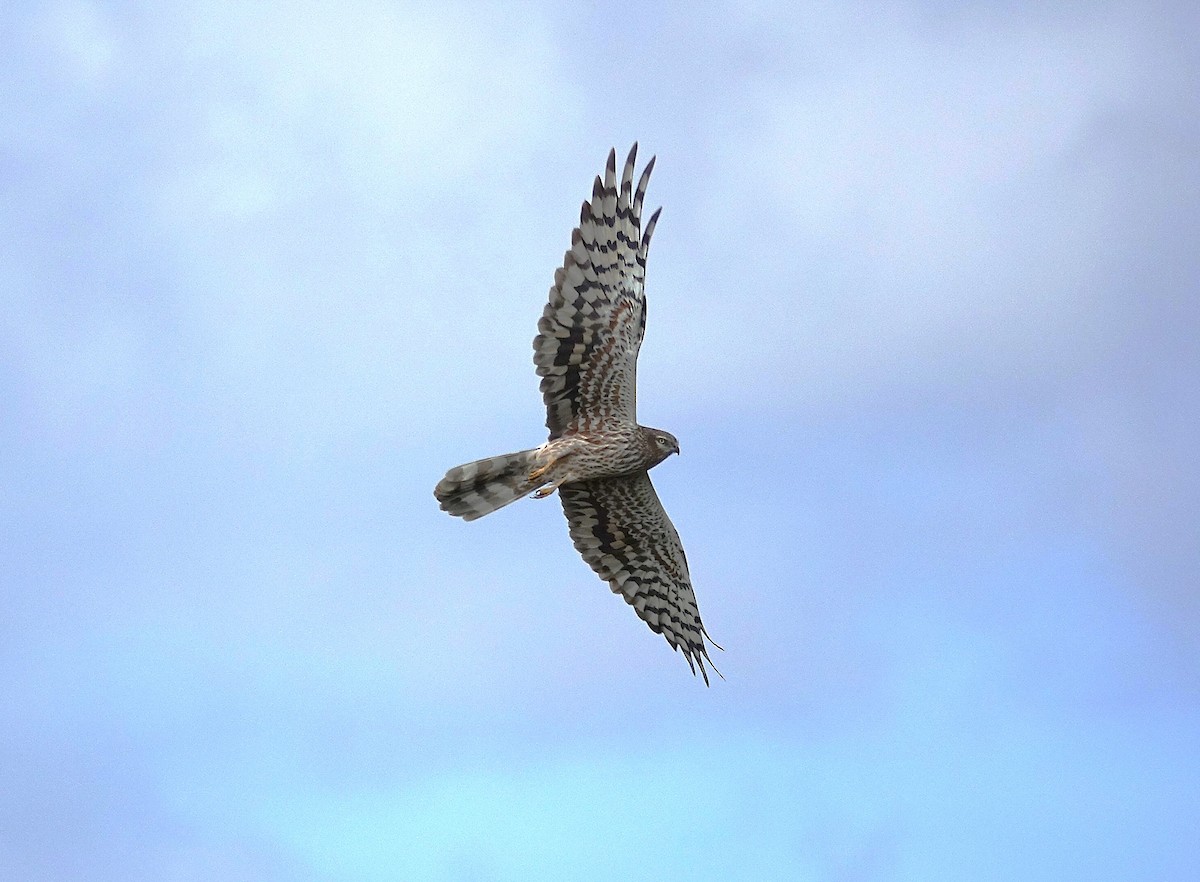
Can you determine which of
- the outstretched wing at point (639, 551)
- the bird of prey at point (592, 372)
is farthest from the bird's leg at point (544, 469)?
the outstretched wing at point (639, 551)

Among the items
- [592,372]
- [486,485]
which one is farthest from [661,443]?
[486,485]

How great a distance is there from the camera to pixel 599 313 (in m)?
18.0

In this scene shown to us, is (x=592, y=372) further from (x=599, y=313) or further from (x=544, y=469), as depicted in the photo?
(x=544, y=469)

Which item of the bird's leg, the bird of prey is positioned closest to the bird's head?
the bird of prey

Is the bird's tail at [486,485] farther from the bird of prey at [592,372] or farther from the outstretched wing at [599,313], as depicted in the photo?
the outstretched wing at [599,313]

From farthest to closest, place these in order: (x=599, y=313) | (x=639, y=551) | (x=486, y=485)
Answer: (x=639, y=551) → (x=486, y=485) → (x=599, y=313)

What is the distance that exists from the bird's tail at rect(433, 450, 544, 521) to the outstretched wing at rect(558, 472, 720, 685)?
80 cm

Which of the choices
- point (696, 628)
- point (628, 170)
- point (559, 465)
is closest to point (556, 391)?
point (559, 465)

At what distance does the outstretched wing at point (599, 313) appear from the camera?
58.6ft

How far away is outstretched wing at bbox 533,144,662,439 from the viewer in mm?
17875

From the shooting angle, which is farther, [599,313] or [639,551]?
[639,551]

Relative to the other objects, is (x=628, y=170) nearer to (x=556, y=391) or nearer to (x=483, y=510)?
(x=556, y=391)

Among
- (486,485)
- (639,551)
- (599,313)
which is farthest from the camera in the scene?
(639,551)

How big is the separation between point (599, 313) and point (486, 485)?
2.18 meters
